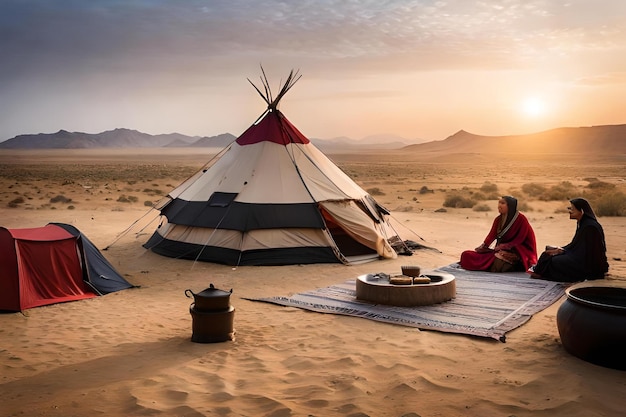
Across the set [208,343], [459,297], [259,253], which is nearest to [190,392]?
[208,343]

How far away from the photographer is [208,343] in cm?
631

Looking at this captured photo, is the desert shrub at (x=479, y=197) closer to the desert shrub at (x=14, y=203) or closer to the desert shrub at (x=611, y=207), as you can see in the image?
the desert shrub at (x=611, y=207)

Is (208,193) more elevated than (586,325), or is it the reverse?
(208,193)

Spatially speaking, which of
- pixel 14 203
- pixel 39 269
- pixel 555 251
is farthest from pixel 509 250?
pixel 14 203

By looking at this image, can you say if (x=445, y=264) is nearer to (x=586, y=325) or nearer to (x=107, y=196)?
(x=586, y=325)

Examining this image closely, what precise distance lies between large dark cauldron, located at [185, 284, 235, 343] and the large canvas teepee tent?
4.43 meters

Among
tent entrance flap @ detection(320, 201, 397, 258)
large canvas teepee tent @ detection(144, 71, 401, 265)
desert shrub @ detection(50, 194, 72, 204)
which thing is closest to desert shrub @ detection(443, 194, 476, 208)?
large canvas teepee tent @ detection(144, 71, 401, 265)

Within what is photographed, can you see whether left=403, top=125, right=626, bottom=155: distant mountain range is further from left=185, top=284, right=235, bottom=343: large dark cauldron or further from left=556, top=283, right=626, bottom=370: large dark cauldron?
left=185, top=284, right=235, bottom=343: large dark cauldron

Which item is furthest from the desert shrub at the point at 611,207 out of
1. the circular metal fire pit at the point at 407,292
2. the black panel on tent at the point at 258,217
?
the circular metal fire pit at the point at 407,292

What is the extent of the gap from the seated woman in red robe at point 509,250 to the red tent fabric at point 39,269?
6175 millimetres

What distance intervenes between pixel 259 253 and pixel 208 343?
4631 mm

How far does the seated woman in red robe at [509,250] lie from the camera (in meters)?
9.96

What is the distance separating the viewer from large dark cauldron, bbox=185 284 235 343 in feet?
20.7

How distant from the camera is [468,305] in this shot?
7.67m
